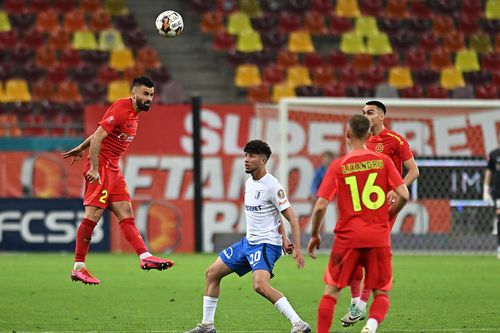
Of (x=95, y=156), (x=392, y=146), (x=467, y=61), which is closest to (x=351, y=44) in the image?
(x=467, y=61)

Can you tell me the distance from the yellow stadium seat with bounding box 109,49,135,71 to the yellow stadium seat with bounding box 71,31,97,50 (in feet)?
1.70

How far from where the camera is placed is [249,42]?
27.3 metres

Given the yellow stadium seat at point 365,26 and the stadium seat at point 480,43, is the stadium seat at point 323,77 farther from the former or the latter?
the stadium seat at point 480,43

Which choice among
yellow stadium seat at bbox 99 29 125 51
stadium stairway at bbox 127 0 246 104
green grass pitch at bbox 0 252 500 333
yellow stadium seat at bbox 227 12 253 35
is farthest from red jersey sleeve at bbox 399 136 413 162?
yellow stadium seat at bbox 227 12 253 35

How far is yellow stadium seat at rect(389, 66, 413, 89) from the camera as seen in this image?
26.8 metres

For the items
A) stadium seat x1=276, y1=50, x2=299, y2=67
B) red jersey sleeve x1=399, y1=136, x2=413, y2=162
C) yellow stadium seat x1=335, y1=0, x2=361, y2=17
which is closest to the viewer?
red jersey sleeve x1=399, y1=136, x2=413, y2=162

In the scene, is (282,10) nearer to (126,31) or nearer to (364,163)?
(126,31)

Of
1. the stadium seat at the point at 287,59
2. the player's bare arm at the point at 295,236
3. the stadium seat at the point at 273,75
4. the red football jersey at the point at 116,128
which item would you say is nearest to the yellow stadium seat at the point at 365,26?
the stadium seat at the point at 287,59

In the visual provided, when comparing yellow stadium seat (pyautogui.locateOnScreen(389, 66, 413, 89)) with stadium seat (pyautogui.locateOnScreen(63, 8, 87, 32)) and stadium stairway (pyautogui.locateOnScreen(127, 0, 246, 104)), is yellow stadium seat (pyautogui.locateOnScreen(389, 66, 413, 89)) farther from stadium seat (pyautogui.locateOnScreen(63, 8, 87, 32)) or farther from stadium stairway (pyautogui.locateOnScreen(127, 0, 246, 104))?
stadium seat (pyautogui.locateOnScreen(63, 8, 87, 32))

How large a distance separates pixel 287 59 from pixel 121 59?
3961 millimetres

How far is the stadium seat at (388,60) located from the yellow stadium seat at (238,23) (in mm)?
3298

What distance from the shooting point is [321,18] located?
28297 millimetres

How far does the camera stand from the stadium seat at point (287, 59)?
88.0 ft

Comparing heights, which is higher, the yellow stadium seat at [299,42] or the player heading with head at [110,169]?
the yellow stadium seat at [299,42]
